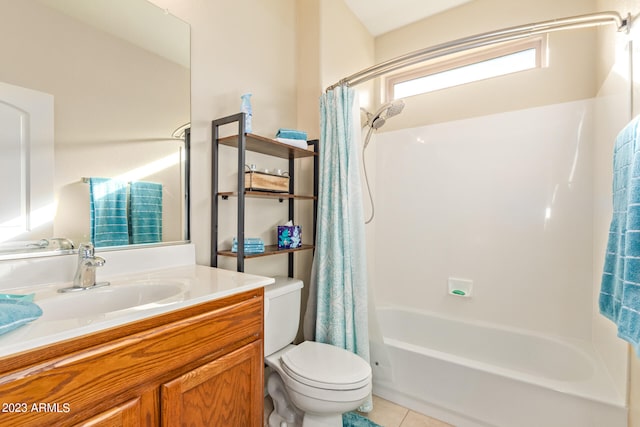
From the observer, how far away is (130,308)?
2.48ft

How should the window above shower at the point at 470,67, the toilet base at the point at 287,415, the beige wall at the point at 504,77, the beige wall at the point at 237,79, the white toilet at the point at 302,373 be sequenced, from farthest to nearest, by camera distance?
1. the window above shower at the point at 470,67
2. the beige wall at the point at 504,77
3. the beige wall at the point at 237,79
4. the toilet base at the point at 287,415
5. the white toilet at the point at 302,373

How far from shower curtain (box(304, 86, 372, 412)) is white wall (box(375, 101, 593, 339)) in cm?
83

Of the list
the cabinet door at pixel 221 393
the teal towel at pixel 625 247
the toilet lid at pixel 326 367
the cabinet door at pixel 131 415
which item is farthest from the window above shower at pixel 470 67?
the cabinet door at pixel 131 415

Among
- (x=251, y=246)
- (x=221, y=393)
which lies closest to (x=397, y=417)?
(x=221, y=393)

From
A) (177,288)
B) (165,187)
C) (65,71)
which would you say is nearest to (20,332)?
(177,288)

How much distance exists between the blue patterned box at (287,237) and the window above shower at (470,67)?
64.1 inches

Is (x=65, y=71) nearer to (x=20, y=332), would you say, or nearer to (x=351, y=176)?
(x=20, y=332)

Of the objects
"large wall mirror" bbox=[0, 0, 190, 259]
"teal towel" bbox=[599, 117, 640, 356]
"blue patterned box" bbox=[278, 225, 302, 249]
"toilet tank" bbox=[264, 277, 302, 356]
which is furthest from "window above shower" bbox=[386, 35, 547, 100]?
"toilet tank" bbox=[264, 277, 302, 356]

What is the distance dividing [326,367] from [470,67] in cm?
235

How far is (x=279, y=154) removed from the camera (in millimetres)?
1822

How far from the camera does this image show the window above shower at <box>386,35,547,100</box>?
2.02 metres

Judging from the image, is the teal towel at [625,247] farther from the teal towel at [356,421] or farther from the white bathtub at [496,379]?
the teal towel at [356,421]

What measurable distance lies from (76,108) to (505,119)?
244cm

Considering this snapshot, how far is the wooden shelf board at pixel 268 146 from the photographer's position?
4.78ft
